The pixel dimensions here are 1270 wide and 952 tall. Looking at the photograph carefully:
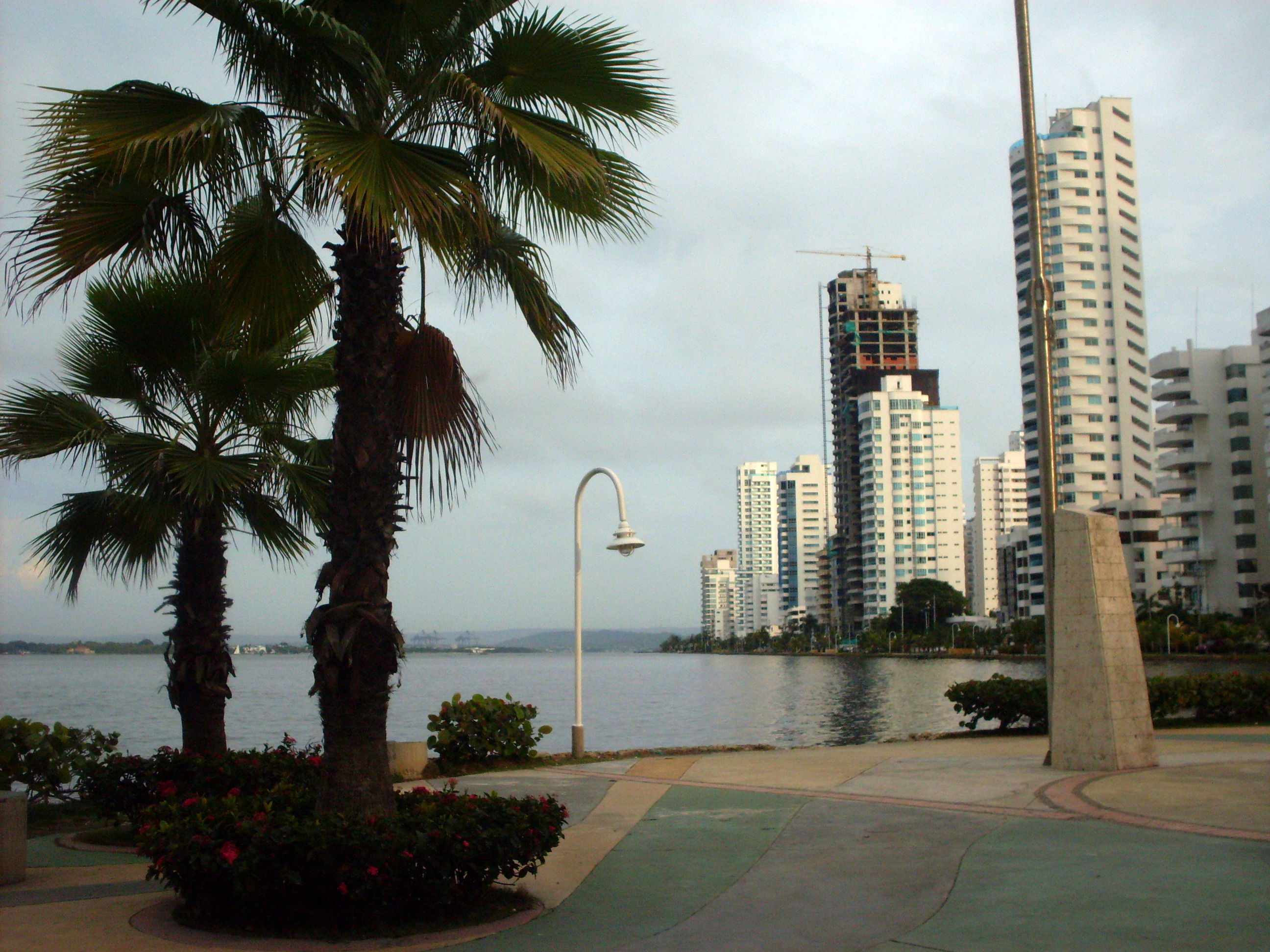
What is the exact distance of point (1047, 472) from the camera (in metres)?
15.9

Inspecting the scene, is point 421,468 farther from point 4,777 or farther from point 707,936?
point 4,777

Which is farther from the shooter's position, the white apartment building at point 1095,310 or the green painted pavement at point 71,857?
the white apartment building at point 1095,310

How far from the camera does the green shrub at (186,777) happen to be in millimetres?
11227

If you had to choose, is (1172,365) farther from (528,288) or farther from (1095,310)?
(528,288)

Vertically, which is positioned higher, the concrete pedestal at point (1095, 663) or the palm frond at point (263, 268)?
the palm frond at point (263, 268)

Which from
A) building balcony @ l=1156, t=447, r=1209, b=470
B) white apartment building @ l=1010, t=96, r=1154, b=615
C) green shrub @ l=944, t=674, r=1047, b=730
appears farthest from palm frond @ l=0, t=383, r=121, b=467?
white apartment building @ l=1010, t=96, r=1154, b=615

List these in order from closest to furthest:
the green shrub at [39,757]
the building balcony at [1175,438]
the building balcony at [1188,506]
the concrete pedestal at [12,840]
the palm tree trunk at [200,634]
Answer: the concrete pedestal at [12,840] < the palm tree trunk at [200,634] < the green shrub at [39,757] < the building balcony at [1188,506] < the building balcony at [1175,438]


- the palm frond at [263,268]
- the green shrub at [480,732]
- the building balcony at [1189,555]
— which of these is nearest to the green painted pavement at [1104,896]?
the palm frond at [263,268]

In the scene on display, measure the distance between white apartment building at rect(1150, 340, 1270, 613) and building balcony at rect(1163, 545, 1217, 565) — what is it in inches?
3.2

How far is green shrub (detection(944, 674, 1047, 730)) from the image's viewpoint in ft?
68.9

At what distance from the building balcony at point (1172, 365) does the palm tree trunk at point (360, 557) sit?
361ft

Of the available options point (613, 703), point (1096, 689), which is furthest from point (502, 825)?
point (613, 703)

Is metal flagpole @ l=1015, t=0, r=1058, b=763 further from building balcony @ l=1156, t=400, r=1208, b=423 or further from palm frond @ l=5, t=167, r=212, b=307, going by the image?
building balcony @ l=1156, t=400, r=1208, b=423

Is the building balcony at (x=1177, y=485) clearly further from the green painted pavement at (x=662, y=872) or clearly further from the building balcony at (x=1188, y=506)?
the green painted pavement at (x=662, y=872)
